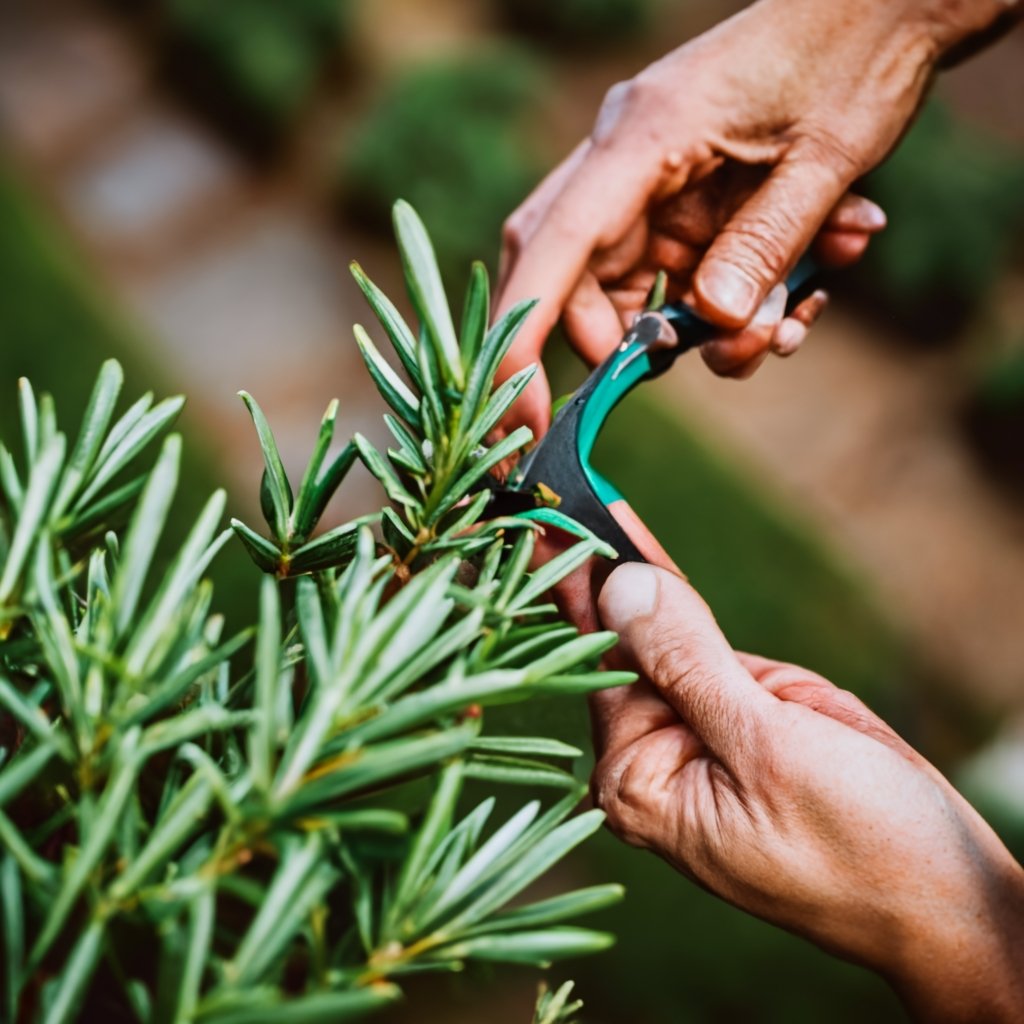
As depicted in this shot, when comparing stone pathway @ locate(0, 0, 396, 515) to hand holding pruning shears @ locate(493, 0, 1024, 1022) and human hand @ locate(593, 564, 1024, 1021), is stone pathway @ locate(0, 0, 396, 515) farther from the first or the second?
human hand @ locate(593, 564, 1024, 1021)

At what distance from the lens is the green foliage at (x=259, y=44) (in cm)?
374

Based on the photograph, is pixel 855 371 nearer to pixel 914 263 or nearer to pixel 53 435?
pixel 914 263

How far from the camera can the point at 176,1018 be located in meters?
0.44

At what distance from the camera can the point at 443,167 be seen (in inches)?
142

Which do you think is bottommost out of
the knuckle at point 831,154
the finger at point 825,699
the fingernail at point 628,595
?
the finger at point 825,699

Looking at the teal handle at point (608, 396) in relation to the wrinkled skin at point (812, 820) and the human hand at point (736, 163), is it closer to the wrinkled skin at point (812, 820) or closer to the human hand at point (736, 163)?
the wrinkled skin at point (812, 820)

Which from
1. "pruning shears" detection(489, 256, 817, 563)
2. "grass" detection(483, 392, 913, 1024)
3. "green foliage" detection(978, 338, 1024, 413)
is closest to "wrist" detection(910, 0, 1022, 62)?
"pruning shears" detection(489, 256, 817, 563)

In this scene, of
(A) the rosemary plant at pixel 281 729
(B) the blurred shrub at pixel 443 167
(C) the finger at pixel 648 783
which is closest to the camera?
(A) the rosemary plant at pixel 281 729

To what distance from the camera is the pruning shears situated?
869 millimetres

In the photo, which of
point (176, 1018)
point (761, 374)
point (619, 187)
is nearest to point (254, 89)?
point (761, 374)

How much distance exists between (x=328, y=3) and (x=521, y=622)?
386 cm

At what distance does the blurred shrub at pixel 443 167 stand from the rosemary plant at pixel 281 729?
2.84 meters

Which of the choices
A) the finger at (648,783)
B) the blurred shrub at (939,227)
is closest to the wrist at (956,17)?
the finger at (648,783)

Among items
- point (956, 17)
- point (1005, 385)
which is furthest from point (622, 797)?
point (1005, 385)
